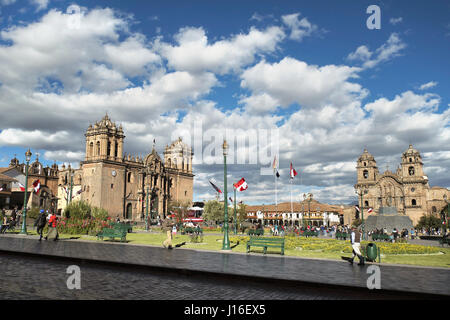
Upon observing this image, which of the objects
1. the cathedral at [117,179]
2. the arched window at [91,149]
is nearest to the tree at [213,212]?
the cathedral at [117,179]

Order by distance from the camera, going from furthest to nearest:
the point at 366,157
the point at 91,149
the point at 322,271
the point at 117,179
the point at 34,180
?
the point at 366,157 < the point at 34,180 < the point at 91,149 < the point at 117,179 < the point at 322,271

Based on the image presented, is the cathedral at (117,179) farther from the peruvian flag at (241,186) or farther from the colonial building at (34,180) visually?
the peruvian flag at (241,186)

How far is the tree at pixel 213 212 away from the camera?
58750 mm

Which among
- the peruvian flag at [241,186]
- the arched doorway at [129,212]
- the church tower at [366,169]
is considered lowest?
the arched doorway at [129,212]

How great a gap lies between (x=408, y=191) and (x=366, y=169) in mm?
11608

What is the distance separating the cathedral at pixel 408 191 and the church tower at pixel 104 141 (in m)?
49.8

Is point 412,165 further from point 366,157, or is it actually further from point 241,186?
point 241,186

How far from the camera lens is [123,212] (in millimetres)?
60375

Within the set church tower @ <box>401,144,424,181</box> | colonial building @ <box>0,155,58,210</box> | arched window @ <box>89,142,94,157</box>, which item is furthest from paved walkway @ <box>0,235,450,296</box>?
church tower @ <box>401,144,424,181</box>

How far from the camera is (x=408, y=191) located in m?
74.9

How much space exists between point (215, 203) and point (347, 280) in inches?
2071

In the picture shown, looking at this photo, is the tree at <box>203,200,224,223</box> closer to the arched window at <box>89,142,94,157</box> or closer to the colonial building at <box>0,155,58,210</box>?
the arched window at <box>89,142,94,157</box>

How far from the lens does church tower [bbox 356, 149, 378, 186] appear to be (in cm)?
8250

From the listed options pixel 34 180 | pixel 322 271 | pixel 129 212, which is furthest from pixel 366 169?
pixel 322 271
